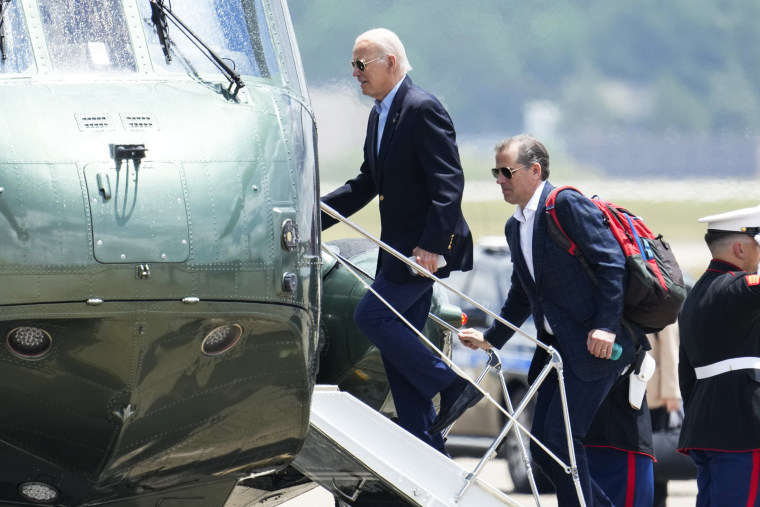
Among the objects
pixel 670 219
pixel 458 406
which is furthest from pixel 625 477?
pixel 670 219

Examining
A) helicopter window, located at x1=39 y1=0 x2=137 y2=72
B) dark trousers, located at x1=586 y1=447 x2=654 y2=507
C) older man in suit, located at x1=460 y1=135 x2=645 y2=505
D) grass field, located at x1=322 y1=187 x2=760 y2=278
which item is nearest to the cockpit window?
helicopter window, located at x1=39 y1=0 x2=137 y2=72

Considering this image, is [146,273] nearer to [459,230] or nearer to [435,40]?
[459,230]

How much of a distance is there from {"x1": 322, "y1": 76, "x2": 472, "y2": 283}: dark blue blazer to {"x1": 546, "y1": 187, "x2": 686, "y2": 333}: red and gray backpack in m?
0.45

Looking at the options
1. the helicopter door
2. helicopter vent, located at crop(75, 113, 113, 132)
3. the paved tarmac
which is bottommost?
the paved tarmac

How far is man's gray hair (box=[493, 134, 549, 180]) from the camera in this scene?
248 inches

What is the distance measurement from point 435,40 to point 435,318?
30.5 feet

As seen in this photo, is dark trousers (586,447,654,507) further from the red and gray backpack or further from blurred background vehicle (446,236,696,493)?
blurred background vehicle (446,236,696,493)

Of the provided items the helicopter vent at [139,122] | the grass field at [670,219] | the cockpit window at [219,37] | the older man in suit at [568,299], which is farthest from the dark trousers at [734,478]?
the grass field at [670,219]

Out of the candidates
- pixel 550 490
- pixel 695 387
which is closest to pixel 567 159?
pixel 550 490

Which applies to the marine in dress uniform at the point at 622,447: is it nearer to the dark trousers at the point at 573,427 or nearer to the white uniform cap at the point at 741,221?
the dark trousers at the point at 573,427

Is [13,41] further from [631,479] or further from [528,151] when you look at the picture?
[631,479]

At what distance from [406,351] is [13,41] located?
223 cm

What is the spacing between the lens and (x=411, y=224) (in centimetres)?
625

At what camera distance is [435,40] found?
51.1 ft
